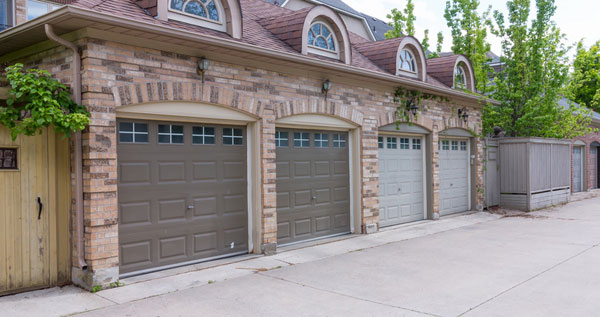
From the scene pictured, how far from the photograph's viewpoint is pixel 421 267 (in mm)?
7496

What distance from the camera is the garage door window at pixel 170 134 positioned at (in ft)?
23.1

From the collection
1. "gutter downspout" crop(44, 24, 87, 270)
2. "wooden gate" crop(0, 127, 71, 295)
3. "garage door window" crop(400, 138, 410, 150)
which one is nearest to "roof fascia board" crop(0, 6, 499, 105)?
"gutter downspout" crop(44, 24, 87, 270)

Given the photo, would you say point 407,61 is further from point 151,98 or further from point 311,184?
point 151,98

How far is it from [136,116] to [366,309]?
3890 mm

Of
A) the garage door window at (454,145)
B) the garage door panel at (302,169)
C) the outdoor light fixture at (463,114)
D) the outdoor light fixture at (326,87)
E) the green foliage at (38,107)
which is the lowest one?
the garage door panel at (302,169)

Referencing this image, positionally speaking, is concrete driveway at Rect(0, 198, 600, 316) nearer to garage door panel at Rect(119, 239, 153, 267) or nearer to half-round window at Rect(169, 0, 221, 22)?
garage door panel at Rect(119, 239, 153, 267)

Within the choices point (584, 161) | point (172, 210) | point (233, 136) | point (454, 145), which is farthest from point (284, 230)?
point (584, 161)

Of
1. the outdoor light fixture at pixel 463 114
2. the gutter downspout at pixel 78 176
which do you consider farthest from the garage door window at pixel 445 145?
the gutter downspout at pixel 78 176

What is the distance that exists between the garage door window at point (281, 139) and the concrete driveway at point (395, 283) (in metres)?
1.91

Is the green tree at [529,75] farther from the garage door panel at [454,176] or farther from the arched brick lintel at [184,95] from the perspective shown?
the arched brick lintel at [184,95]

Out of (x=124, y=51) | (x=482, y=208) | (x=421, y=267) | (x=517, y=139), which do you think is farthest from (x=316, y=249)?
(x=517, y=139)

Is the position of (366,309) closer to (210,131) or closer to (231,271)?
(231,271)

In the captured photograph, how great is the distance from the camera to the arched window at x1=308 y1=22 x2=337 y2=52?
964cm

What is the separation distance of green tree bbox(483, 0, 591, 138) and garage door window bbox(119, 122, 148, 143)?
36.8ft
